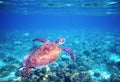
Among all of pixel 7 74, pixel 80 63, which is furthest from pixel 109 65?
pixel 7 74

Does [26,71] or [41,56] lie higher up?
[41,56]

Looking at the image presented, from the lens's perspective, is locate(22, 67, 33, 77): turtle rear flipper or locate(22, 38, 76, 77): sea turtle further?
locate(22, 38, 76, 77): sea turtle

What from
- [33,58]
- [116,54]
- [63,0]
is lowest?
[33,58]

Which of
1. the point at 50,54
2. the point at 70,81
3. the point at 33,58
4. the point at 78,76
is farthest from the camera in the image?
the point at 78,76

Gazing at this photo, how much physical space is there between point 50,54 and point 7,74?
23.7ft

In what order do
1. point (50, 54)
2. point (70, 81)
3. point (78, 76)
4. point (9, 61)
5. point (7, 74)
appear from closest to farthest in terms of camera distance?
point (50, 54) < point (70, 81) < point (78, 76) < point (7, 74) < point (9, 61)

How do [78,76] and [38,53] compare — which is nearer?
[38,53]

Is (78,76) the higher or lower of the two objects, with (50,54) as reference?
lower

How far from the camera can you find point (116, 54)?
20219mm

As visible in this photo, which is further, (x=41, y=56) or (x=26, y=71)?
(x=41, y=56)

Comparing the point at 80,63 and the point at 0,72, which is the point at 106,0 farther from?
the point at 0,72

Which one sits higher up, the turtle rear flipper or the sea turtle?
the sea turtle

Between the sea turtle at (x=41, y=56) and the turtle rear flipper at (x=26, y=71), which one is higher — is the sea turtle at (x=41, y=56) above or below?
above

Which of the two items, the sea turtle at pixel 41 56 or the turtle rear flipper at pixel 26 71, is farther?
the sea turtle at pixel 41 56
